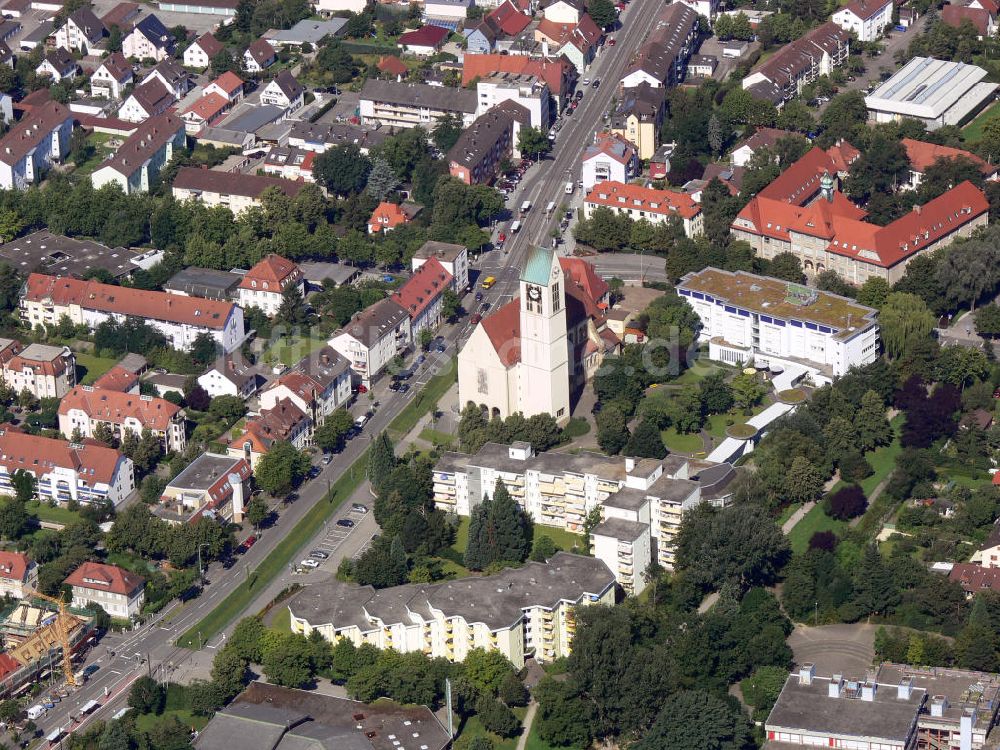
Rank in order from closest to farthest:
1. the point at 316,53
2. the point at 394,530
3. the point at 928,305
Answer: the point at 394,530 < the point at 928,305 < the point at 316,53

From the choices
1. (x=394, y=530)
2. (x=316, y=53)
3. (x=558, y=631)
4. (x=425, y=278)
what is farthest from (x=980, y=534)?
(x=316, y=53)

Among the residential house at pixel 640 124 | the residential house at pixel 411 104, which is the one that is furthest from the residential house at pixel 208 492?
the residential house at pixel 640 124

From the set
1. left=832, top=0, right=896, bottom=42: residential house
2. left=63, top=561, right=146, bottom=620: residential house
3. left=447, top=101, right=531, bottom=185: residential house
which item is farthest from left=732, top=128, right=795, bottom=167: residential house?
left=63, top=561, right=146, bottom=620: residential house

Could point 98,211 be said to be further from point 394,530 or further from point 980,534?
point 980,534

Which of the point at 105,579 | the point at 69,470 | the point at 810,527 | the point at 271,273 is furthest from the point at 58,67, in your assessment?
the point at 810,527

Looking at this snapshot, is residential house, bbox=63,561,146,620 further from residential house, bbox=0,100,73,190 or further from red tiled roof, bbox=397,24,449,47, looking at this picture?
red tiled roof, bbox=397,24,449,47

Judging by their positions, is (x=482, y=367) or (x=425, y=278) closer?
(x=482, y=367)
